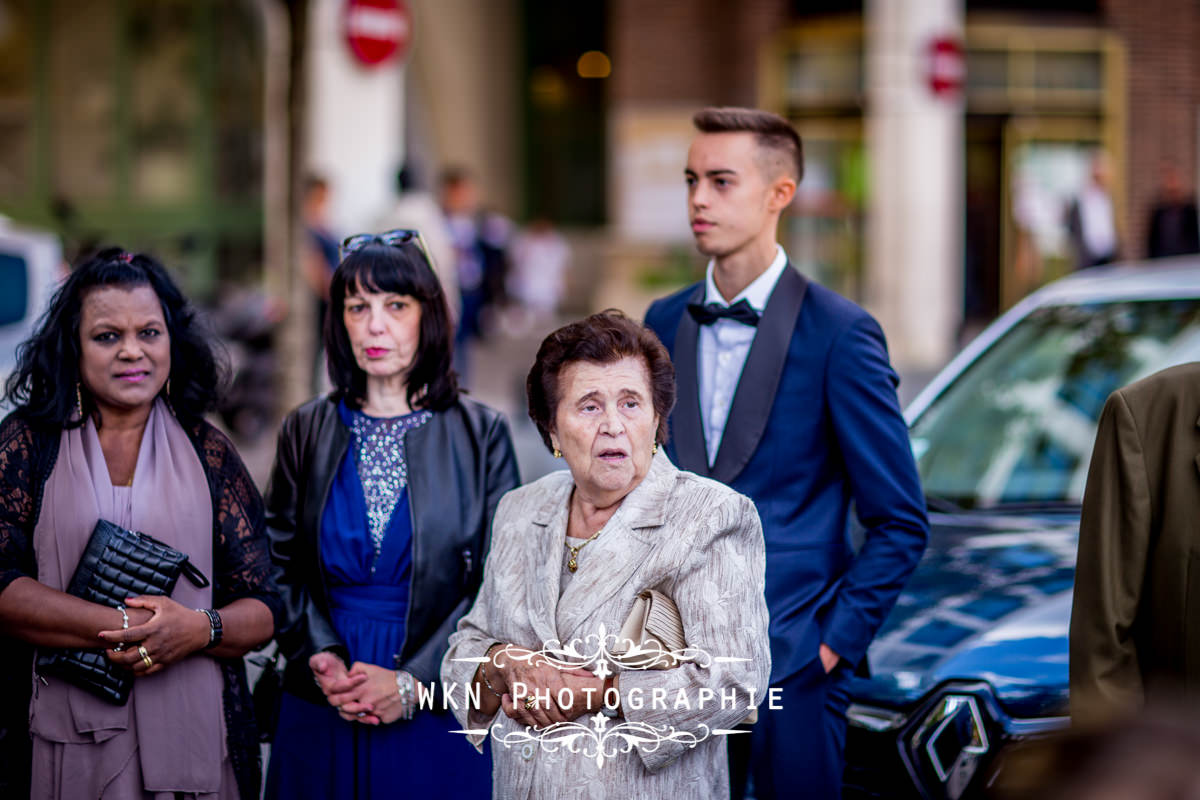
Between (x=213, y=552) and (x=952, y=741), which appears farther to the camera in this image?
(x=952, y=741)

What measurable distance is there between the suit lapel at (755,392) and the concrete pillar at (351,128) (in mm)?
9818

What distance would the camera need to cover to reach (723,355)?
375 cm

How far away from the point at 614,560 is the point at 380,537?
826 mm

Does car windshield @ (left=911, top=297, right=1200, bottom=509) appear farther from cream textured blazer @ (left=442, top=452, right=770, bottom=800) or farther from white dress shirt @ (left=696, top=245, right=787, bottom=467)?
cream textured blazer @ (left=442, top=452, right=770, bottom=800)

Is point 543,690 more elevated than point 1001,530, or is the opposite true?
point 1001,530

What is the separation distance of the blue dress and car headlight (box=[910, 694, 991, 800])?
3.61 feet

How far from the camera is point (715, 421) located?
3693 mm

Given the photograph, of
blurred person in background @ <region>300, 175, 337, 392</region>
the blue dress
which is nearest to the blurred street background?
blurred person in background @ <region>300, 175, 337, 392</region>

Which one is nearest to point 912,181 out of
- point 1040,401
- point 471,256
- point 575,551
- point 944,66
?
point 944,66

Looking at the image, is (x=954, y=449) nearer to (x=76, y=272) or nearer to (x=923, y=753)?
(x=923, y=753)

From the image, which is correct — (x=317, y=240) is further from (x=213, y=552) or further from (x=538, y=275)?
(x=538, y=275)

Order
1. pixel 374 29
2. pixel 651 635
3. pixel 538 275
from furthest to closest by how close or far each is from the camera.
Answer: pixel 538 275 → pixel 374 29 → pixel 651 635

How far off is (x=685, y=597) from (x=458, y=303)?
9.71 metres

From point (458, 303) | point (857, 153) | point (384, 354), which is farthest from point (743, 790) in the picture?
point (857, 153)
